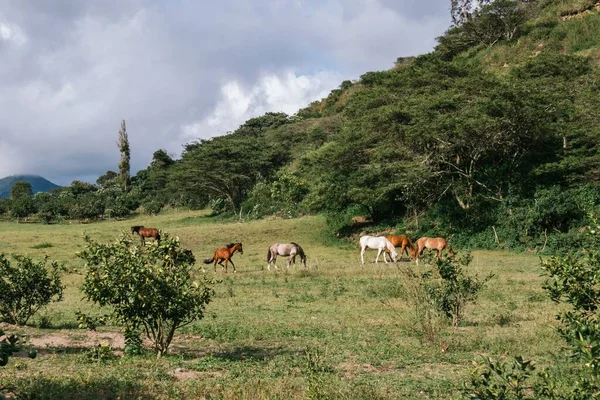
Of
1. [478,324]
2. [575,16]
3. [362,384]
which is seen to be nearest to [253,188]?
[575,16]

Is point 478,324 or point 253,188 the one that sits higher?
point 253,188

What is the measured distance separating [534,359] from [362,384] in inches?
125

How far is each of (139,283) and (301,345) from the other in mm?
3288

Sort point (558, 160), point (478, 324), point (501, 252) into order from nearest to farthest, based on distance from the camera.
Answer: point (478, 324) → point (501, 252) → point (558, 160)

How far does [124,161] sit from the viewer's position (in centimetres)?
7538

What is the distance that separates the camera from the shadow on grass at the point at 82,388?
584 centimetres

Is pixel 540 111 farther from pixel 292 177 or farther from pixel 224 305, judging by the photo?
pixel 292 177

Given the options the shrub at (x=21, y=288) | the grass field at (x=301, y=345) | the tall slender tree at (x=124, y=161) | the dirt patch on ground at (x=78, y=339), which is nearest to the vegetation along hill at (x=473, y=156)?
the grass field at (x=301, y=345)

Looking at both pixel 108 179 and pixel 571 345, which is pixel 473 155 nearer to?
pixel 571 345

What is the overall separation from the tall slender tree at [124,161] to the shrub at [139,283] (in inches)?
2688

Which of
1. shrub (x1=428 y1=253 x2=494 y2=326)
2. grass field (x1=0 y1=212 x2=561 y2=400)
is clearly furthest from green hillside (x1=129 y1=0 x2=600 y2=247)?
shrub (x1=428 y1=253 x2=494 y2=326)

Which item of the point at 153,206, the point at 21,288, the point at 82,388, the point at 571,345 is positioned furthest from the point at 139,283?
the point at 153,206

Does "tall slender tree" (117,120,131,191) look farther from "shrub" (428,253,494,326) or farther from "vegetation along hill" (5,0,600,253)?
"shrub" (428,253,494,326)

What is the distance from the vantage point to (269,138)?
68.8 meters
